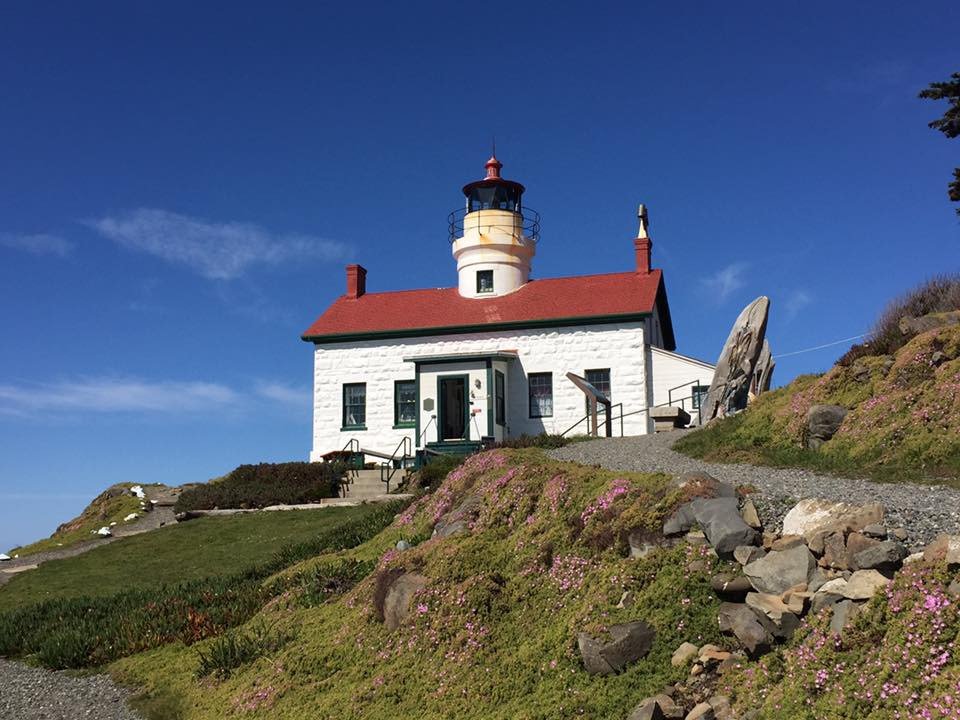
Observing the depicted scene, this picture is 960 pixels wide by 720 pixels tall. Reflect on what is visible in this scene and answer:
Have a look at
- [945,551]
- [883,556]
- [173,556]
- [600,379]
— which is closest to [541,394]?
[600,379]

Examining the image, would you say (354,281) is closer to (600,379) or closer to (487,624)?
(600,379)

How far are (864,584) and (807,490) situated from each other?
3703 mm

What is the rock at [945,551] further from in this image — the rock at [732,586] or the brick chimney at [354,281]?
the brick chimney at [354,281]

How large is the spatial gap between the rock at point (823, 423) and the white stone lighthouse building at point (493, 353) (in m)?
13.0

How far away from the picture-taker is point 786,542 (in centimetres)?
810

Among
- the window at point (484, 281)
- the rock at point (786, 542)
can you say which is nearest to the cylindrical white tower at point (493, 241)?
the window at point (484, 281)

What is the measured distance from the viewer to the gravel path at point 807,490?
8422 mm

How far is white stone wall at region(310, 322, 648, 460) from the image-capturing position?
3031cm

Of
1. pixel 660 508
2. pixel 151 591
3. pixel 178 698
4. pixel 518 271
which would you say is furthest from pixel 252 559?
pixel 518 271

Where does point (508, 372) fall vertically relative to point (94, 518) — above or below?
above

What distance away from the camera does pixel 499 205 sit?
34781 mm

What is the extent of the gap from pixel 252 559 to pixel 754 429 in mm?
9950

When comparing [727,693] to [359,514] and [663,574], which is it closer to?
[663,574]

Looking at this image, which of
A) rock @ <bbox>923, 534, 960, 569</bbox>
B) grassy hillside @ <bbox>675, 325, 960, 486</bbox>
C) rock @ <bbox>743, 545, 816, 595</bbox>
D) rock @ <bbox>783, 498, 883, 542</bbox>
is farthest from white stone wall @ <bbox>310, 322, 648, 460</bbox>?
rock @ <bbox>923, 534, 960, 569</bbox>
